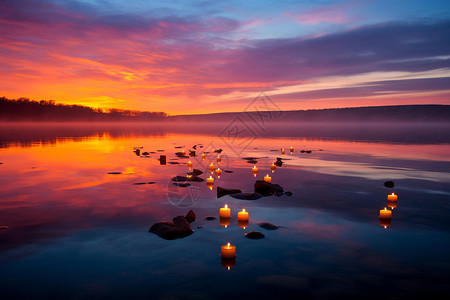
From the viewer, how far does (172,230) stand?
309 inches

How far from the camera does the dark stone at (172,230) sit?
7797 mm

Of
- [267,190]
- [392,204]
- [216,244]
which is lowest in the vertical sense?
[216,244]

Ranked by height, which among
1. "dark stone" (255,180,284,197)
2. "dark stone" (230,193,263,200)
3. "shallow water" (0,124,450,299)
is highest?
"dark stone" (255,180,284,197)

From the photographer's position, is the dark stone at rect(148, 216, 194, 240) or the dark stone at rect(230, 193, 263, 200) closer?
the dark stone at rect(148, 216, 194, 240)

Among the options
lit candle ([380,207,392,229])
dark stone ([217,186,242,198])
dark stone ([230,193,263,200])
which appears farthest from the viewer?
dark stone ([217,186,242,198])

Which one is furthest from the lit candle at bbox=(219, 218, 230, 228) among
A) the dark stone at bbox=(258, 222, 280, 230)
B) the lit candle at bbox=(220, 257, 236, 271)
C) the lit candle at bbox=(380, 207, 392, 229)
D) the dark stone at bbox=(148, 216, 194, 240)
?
the lit candle at bbox=(380, 207, 392, 229)

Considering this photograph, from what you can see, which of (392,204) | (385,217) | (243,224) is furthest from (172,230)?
(392,204)

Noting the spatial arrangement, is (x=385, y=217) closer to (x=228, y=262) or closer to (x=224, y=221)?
(x=224, y=221)

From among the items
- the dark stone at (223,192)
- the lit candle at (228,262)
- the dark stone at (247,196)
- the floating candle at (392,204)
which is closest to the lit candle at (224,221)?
the lit candle at (228,262)

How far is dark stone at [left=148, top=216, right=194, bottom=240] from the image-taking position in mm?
7797

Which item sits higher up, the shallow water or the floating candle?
the floating candle

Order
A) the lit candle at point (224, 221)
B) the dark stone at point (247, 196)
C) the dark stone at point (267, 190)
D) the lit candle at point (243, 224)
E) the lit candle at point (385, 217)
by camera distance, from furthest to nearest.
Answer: the dark stone at point (267, 190)
the dark stone at point (247, 196)
the lit candle at point (385, 217)
the lit candle at point (224, 221)
the lit candle at point (243, 224)

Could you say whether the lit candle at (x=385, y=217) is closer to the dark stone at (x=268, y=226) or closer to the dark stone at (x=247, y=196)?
the dark stone at (x=268, y=226)

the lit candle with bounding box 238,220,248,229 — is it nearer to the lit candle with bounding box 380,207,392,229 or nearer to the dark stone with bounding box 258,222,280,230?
the dark stone with bounding box 258,222,280,230
